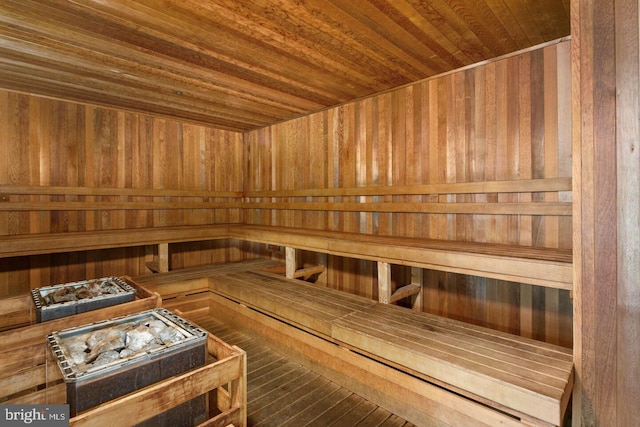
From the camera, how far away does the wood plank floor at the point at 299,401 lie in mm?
1819

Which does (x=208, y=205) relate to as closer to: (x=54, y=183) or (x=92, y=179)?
(x=92, y=179)

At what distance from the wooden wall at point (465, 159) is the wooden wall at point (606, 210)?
3.24 feet

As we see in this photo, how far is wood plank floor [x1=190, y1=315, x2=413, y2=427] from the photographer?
1.82 m

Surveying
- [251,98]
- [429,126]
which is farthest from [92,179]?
[429,126]

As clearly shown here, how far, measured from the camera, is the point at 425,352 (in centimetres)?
167

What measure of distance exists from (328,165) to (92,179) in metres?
2.91

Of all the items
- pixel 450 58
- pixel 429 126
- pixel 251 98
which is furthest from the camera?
pixel 251 98

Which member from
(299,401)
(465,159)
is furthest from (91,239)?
(465,159)

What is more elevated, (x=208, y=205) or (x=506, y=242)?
(x=208, y=205)

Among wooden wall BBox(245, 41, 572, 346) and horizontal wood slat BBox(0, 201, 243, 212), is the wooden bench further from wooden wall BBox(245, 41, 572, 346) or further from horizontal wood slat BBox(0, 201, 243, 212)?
horizontal wood slat BBox(0, 201, 243, 212)

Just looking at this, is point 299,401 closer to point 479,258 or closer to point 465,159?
point 479,258

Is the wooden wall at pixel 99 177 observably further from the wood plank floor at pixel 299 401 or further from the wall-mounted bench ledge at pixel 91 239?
the wood plank floor at pixel 299 401

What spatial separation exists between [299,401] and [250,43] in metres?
2.54

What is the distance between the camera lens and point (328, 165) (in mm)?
3988
